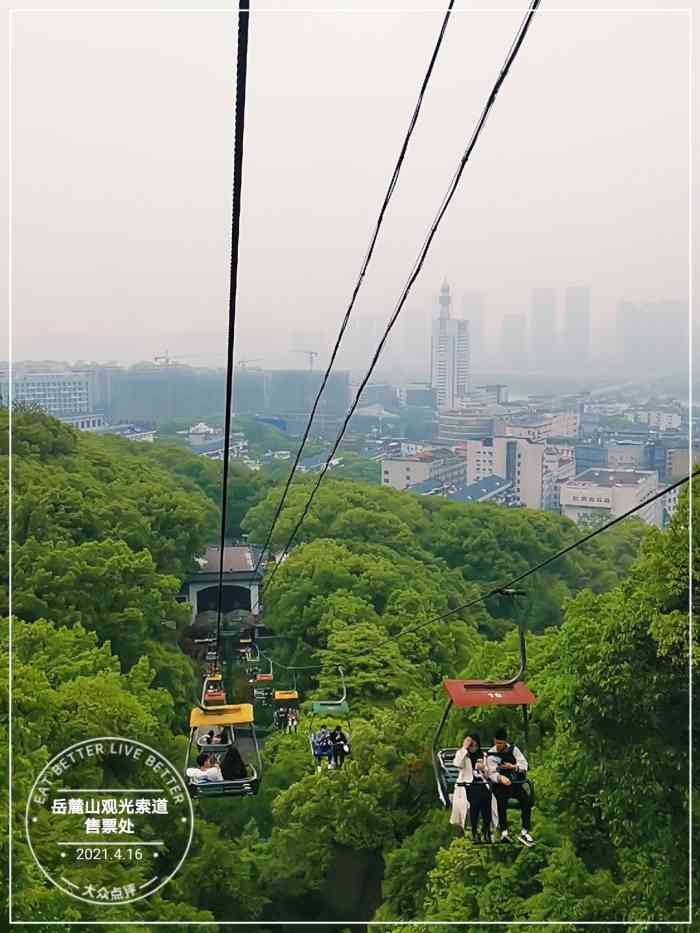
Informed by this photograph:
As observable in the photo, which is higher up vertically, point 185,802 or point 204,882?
point 185,802

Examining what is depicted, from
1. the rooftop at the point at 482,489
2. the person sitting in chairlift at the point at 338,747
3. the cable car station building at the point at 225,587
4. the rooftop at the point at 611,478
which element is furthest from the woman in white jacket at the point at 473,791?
the rooftop at the point at 482,489

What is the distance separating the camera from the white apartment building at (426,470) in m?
26.7

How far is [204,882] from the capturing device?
10469mm

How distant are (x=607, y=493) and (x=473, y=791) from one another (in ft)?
59.4

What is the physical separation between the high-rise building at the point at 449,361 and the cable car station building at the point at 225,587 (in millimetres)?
7392

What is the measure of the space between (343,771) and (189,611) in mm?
6457

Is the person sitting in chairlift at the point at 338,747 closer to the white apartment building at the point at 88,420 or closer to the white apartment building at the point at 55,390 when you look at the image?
the white apartment building at the point at 55,390

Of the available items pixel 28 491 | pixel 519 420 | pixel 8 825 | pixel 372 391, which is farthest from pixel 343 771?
pixel 372 391

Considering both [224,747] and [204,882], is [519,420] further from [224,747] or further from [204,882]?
[224,747]

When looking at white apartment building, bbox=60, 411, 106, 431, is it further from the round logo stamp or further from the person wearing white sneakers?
the person wearing white sneakers

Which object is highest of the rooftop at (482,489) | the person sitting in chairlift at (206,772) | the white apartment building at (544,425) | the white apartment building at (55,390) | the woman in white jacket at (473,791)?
the white apartment building at (55,390)

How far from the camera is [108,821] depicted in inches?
340

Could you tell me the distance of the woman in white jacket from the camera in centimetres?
555

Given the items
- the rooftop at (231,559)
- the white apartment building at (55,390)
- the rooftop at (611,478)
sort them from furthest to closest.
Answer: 1. the white apartment building at (55,390)
2. the rooftop at (611,478)
3. the rooftop at (231,559)
